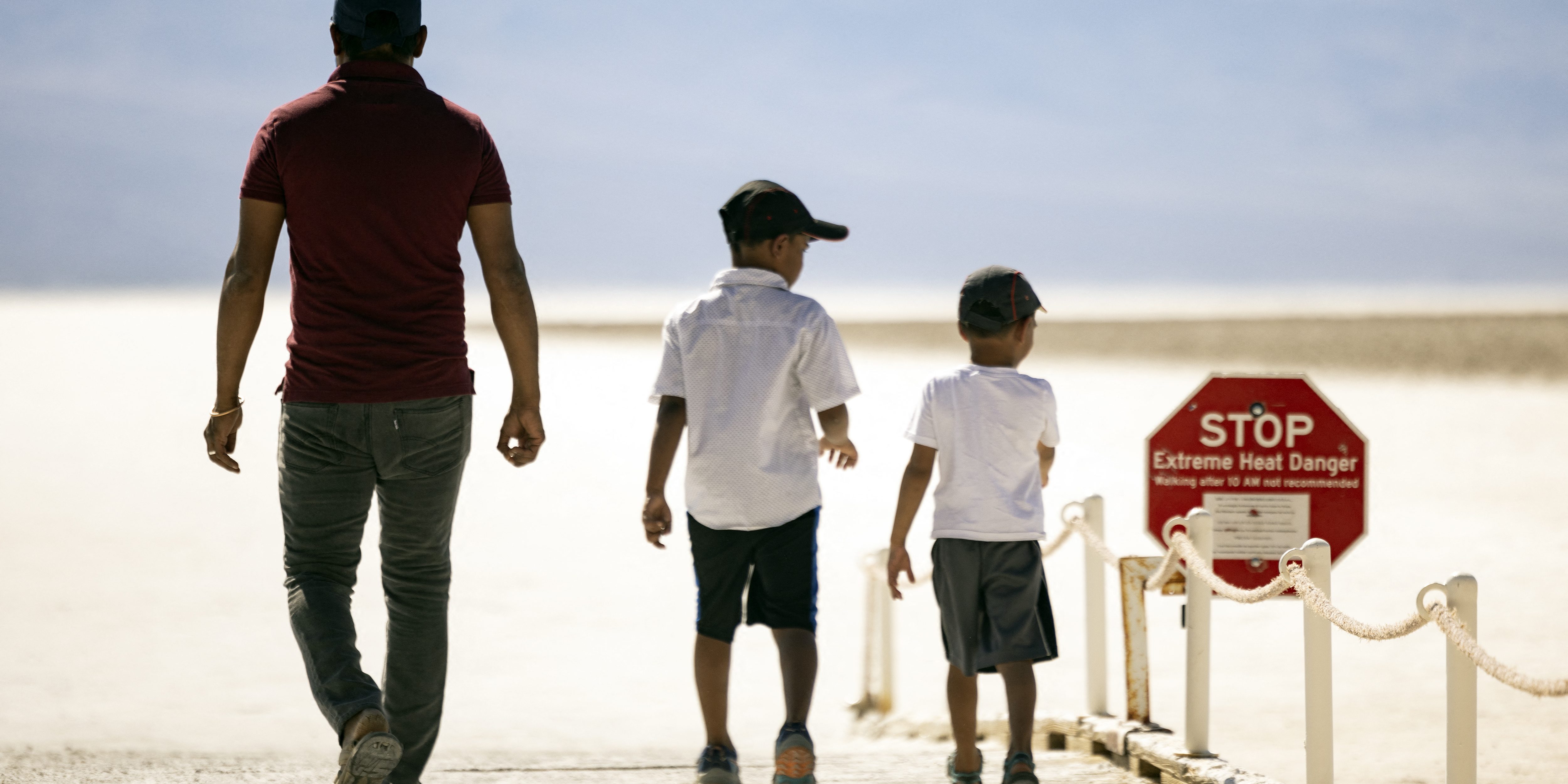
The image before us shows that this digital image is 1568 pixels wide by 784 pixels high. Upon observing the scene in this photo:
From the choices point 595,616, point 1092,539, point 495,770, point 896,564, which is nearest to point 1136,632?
point 1092,539

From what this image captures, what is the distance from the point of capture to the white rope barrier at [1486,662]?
250 cm

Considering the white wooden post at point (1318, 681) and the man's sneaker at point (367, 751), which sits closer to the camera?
the man's sneaker at point (367, 751)

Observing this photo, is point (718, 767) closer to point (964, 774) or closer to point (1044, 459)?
point (964, 774)

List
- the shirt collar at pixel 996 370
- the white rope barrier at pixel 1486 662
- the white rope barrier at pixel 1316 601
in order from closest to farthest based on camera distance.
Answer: the white rope barrier at pixel 1486 662 < the white rope barrier at pixel 1316 601 < the shirt collar at pixel 996 370

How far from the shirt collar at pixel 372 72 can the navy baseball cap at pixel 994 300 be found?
153 centimetres

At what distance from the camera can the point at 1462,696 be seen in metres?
3.10

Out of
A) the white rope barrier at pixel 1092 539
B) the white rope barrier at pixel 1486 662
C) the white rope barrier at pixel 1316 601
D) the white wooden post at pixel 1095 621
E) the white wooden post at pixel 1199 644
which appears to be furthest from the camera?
the white wooden post at pixel 1095 621

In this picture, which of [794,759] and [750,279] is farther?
[750,279]

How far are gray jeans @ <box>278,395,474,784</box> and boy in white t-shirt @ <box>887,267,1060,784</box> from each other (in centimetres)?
119

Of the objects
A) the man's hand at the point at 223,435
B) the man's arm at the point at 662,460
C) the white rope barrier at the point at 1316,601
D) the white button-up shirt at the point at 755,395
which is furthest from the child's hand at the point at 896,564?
the man's hand at the point at 223,435

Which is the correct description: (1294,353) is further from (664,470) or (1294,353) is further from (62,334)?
(664,470)

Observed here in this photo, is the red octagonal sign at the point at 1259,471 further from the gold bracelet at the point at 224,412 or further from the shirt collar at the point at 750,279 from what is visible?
the gold bracelet at the point at 224,412

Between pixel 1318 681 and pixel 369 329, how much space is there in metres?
2.47

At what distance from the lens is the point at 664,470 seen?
12.4ft
